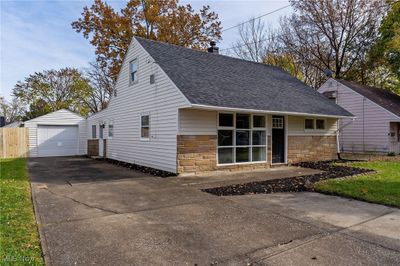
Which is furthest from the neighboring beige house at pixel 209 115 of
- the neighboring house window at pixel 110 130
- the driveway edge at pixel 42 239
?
the driveway edge at pixel 42 239

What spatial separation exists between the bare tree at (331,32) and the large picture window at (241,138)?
60.8 feet

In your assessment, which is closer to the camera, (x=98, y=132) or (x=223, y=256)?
(x=223, y=256)

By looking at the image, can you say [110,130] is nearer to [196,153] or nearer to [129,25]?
[196,153]

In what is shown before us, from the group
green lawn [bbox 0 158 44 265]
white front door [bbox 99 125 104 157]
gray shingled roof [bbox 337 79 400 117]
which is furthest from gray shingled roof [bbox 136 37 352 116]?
white front door [bbox 99 125 104 157]

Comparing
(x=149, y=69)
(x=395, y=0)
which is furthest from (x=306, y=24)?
(x=149, y=69)

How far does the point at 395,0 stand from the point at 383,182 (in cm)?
2222

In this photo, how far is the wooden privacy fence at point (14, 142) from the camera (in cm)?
1888

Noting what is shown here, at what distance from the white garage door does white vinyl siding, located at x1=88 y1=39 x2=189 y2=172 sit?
5.30m

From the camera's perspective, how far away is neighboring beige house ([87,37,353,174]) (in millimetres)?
10508

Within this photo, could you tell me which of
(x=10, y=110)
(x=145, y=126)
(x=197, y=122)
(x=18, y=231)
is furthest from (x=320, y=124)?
(x=10, y=110)

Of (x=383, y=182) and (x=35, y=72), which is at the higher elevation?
(x=35, y=72)

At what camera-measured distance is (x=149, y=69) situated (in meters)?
12.4

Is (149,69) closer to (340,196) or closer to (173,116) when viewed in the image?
(173,116)

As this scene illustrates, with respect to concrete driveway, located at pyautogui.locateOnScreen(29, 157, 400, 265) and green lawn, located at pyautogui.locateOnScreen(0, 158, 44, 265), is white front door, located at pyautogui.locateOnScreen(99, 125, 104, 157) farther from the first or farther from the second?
green lawn, located at pyautogui.locateOnScreen(0, 158, 44, 265)
